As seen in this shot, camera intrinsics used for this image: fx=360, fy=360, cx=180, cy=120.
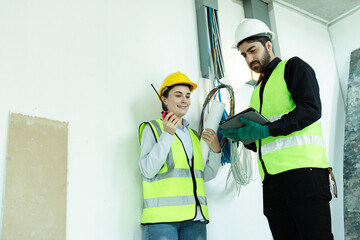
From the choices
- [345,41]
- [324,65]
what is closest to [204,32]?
[324,65]

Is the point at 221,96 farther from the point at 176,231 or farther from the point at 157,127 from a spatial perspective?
the point at 176,231

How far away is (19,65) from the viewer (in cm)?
206

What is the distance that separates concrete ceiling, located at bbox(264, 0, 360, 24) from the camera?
150 inches

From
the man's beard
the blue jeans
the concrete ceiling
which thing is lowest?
the blue jeans

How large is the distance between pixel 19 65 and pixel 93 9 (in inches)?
27.4

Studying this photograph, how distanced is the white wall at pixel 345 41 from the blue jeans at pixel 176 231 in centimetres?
255

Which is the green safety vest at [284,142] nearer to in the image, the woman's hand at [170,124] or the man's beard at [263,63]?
the man's beard at [263,63]

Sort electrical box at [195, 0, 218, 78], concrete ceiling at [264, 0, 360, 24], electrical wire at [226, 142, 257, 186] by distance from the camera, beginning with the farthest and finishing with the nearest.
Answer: concrete ceiling at [264, 0, 360, 24] → electrical box at [195, 0, 218, 78] → electrical wire at [226, 142, 257, 186]

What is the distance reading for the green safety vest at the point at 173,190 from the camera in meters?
2.04

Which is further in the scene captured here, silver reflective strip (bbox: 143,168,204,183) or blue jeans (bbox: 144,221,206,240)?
silver reflective strip (bbox: 143,168,204,183)

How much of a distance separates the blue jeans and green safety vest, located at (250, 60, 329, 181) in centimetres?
54

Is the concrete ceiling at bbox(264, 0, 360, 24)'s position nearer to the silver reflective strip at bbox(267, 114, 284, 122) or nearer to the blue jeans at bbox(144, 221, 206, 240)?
the silver reflective strip at bbox(267, 114, 284, 122)

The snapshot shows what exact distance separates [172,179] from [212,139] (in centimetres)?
43

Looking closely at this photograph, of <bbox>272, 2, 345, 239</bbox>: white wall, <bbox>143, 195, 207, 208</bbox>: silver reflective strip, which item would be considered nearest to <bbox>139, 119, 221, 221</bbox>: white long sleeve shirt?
<bbox>143, 195, 207, 208</bbox>: silver reflective strip
